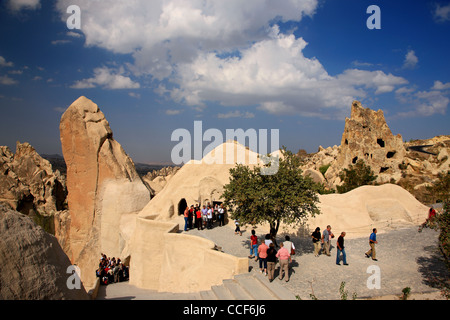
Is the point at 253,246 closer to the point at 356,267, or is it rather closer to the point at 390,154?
the point at 356,267

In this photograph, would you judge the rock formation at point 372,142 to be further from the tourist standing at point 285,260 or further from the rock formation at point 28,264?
the rock formation at point 28,264

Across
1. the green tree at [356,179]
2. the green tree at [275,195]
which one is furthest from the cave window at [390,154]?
the green tree at [275,195]

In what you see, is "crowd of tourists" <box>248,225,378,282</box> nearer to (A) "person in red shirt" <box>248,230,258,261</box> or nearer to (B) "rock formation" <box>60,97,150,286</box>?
(A) "person in red shirt" <box>248,230,258,261</box>

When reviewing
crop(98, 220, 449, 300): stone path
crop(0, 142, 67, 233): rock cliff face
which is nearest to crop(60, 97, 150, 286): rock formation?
crop(98, 220, 449, 300): stone path

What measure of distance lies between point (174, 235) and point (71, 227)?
46.9 ft

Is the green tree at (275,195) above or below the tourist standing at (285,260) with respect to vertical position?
above

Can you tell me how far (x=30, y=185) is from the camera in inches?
1639

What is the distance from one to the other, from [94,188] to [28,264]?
18292 millimetres

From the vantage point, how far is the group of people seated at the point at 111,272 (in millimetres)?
16766

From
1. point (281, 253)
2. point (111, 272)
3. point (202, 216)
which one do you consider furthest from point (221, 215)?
point (281, 253)

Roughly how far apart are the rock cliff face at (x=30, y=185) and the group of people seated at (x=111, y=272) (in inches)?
1048

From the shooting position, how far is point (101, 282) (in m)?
16.5
